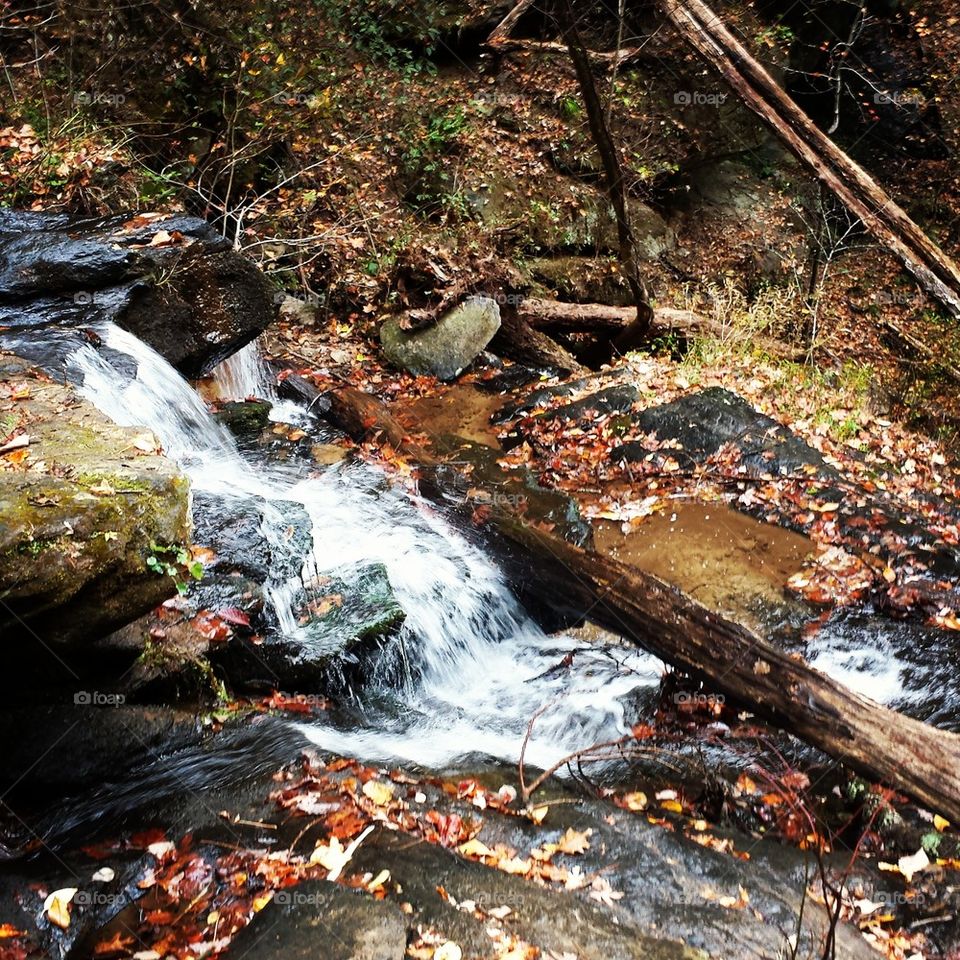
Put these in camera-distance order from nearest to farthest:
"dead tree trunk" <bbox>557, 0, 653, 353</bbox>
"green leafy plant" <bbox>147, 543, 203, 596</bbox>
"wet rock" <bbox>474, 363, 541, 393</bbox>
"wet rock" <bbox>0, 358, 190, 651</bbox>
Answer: "wet rock" <bbox>0, 358, 190, 651</bbox> < "green leafy plant" <bbox>147, 543, 203, 596</bbox> < "dead tree trunk" <bbox>557, 0, 653, 353</bbox> < "wet rock" <bbox>474, 363, 541, 393</bbox>

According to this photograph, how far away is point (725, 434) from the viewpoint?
800cm

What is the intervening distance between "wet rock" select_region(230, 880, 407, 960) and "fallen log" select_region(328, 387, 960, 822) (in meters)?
2.38

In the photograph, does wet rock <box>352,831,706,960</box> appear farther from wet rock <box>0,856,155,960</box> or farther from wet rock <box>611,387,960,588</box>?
wet rock <box>611,387,960,588</box>

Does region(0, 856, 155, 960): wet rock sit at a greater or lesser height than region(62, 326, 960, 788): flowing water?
greater

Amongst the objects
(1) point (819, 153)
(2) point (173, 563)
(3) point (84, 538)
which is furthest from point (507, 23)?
(3) point (84, 538)

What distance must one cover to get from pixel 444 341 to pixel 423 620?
5.43 m

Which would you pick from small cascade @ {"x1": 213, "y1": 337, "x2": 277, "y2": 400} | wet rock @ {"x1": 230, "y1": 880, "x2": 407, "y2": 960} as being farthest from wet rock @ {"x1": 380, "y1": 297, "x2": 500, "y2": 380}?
wet rock @ {"x1": 230, "y1": 880, "x2": 407, "y2": 960}

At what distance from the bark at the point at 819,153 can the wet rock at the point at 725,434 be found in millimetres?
1904

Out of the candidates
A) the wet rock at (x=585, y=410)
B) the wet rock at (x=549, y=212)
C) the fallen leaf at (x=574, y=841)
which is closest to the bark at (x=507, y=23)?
the wet rock at (x=549, y=212)

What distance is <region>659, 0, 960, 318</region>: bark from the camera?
6.62 metres

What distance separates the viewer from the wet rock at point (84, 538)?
3131 mm

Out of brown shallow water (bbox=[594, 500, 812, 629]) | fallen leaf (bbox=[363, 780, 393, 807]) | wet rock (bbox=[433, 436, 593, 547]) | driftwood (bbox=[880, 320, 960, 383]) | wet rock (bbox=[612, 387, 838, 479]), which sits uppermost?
fallen leaf (bbox=[363, 780, 393, 807])

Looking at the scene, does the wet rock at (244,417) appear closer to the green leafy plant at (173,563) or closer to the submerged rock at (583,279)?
the green leafy plant at (173,563)

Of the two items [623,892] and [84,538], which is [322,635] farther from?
[623,892]
